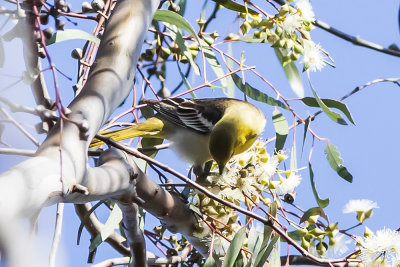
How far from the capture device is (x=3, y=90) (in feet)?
3.28

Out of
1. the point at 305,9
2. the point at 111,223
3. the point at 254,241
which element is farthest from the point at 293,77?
the point at 111,223

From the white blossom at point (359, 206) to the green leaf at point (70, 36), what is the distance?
83 cm

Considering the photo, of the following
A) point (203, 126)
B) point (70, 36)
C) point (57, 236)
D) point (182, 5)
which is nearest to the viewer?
point (57, 236)

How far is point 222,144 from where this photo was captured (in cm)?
273

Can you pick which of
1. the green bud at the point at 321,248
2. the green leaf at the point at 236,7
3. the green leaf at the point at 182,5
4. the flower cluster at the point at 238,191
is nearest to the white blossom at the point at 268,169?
the flower cluster at the point at 238,191

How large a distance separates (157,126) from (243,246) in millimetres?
1143

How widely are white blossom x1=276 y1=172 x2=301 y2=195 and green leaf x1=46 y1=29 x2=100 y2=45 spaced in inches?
26.1

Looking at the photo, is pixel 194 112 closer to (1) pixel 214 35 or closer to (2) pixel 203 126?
(2) pixel 203 126

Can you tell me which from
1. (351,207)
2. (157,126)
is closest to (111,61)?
(351,207)

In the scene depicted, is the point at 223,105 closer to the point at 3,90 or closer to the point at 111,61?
the point at 111,61

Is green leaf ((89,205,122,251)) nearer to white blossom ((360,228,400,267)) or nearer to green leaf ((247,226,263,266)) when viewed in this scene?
green leaf ((247,226,263,266))

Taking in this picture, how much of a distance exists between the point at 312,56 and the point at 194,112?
1.22 metres

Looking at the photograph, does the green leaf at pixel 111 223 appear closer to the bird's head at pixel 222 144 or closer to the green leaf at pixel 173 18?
the bird's head at pixel 222 144

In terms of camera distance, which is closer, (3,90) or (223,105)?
(3,90)
